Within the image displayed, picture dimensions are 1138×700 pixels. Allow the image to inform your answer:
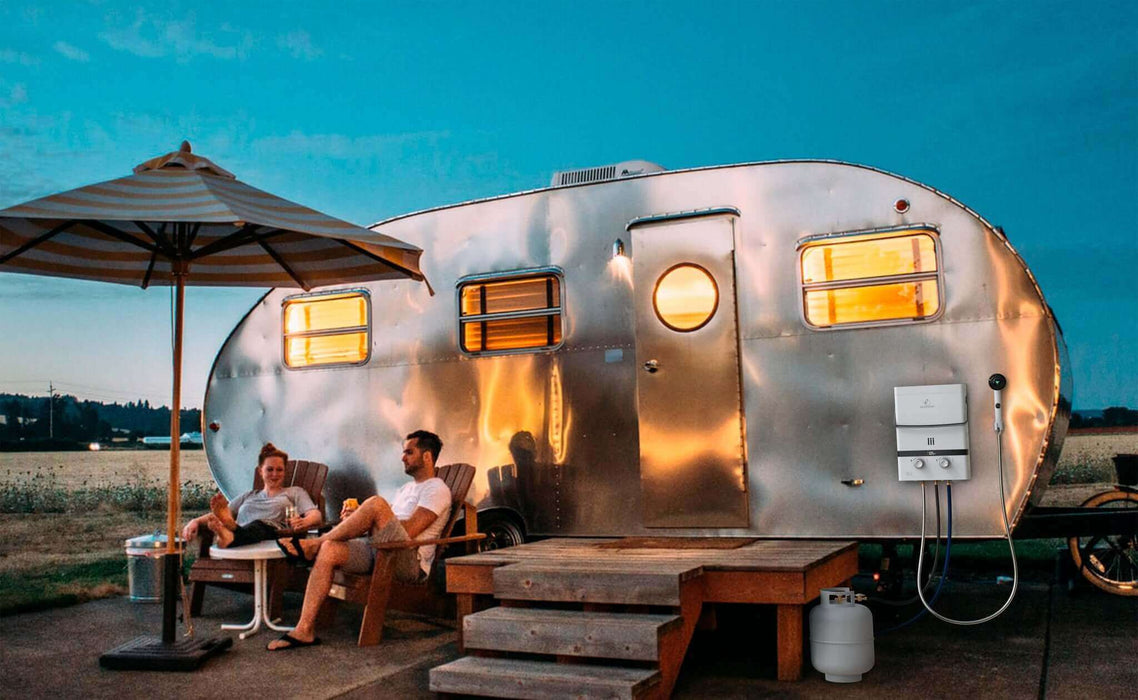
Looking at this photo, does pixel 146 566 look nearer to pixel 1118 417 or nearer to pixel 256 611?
pixel 256 611

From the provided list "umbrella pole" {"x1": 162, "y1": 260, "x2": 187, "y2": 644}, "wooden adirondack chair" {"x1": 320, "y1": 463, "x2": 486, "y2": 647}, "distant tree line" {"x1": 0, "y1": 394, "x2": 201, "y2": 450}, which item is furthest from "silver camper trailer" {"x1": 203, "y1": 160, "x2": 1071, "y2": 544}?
"distant tree line" {"x1": 0, "y1": 394, "x2": 201, "y2": 450}

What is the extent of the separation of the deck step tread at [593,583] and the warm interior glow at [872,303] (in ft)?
6.07

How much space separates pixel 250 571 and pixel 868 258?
4.30 m

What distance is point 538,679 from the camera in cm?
401

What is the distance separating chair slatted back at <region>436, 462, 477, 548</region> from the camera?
6055mm

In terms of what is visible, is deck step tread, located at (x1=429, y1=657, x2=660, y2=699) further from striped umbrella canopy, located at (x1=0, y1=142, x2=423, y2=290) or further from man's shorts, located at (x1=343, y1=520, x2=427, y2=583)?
striped umbrella canopy, located at (x1=0, y1=142, x2=423, y2=290)

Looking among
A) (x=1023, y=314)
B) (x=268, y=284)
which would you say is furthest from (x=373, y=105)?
(x=1023, y=314)

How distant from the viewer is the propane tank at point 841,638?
447 cm

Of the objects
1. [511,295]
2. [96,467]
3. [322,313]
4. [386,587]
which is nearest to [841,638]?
[386,587]

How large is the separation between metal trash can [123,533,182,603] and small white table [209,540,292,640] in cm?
122

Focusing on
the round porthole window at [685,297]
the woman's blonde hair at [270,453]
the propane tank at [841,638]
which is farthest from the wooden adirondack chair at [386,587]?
the propane tank at [841,638]

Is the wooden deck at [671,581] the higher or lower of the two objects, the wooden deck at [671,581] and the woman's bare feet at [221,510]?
the lower

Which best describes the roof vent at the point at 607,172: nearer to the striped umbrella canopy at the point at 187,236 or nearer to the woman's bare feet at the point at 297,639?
the striped umbrella canopy at the point at 187,236

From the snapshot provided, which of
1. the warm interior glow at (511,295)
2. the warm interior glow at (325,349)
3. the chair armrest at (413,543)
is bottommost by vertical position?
the chair armrest at (413,543)
